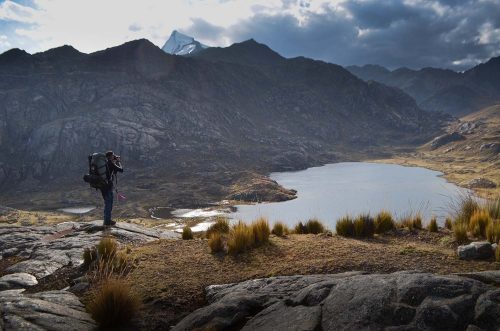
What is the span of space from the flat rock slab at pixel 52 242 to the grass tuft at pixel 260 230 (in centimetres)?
561

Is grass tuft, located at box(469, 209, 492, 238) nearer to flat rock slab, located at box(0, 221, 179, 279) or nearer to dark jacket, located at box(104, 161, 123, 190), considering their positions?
flat rock slab, located at box(0, 221, 179, 279)

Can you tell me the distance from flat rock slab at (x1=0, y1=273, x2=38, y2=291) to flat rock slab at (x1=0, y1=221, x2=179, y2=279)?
1.00ft

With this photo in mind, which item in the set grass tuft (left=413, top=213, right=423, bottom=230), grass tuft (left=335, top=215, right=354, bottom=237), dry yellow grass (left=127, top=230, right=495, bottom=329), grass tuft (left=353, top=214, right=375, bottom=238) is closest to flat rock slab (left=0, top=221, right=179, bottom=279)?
dry yellow grass (left=127, top=230, right=495, bottom=329)

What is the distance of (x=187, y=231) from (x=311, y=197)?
10538cm

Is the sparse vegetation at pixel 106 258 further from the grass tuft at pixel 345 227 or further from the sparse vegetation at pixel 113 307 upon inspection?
the grass tuft at pixel 345 227

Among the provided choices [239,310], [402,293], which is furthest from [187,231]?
[402,293]

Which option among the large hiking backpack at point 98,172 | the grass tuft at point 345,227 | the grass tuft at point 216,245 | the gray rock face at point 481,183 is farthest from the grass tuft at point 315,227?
the gray rock face at point 481,183

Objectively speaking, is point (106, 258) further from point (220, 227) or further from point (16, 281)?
point (220, 227)

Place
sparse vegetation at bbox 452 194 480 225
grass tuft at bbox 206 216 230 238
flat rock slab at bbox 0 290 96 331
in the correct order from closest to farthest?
flat rock slab at bbox 0 290 96 331 → sparse vegetation at bbox 452 194 480 225 → grass tuft at bbox 206 216 230 238

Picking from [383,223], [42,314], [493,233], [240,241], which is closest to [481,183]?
[383,223]

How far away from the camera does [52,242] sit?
48.4 feet

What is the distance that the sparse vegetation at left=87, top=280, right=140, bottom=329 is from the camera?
294 inches

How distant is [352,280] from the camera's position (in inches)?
266

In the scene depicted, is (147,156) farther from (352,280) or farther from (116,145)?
(352,280)
